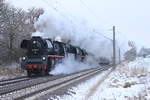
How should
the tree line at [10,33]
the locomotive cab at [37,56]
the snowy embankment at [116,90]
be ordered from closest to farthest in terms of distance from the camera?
the snowy embankment at [116,90]
the locomotive cab at [37,56]
the tree line at [10,33]

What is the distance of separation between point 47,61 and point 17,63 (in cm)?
1195

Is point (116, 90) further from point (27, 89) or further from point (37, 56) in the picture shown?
point (37, 56)

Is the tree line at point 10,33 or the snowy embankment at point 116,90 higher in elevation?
the tree line at point 10,33

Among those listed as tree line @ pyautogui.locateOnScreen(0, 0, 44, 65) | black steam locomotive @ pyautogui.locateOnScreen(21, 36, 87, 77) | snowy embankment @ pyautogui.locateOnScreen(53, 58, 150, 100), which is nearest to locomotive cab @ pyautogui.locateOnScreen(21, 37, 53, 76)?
black steam locomotive @ pyautogui.locateOnScreen(21, 36, 87, 77)

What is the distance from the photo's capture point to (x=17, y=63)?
3488cm

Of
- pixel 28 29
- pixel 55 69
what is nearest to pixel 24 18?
pixel 28 29

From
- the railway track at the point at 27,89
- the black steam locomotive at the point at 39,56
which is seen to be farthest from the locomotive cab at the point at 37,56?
the railway track at the point at 27,89

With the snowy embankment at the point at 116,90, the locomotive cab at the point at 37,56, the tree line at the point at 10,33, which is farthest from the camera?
the tree line at the point at 10,33

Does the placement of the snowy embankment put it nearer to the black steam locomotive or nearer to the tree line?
the black steam locomotive

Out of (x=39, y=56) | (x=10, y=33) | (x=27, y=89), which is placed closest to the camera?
(x=27, y=89)

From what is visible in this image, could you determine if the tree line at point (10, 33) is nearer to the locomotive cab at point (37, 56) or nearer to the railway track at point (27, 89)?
the locomotive cab at point (37, 56)

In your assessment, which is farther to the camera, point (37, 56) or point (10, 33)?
point (10, 33)

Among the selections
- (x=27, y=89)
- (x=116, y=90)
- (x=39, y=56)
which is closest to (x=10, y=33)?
(x=39, y=56)

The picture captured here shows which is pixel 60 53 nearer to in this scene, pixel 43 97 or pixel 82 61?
pixel 82 61
